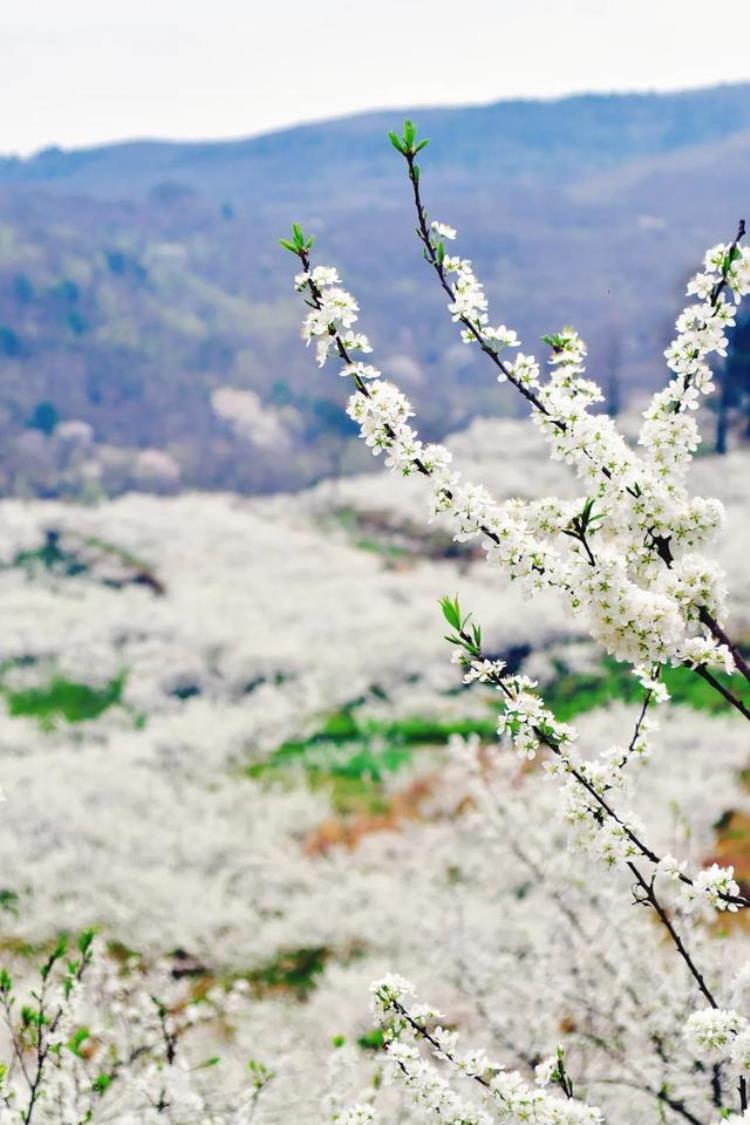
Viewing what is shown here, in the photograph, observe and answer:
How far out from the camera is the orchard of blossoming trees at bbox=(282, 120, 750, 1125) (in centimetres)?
288

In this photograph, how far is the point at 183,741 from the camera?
20656 mm

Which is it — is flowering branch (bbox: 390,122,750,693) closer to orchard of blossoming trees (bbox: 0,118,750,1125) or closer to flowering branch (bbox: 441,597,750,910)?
orchard of blossoming trees (bbox: 0,118,750,1125)

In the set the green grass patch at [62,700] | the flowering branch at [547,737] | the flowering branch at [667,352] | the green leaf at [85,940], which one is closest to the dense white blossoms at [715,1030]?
the flowering branch at [547,737]

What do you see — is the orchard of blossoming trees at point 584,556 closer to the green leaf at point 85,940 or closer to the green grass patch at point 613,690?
the green leaf at point 85,940

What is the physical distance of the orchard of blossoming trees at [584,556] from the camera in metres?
2.88

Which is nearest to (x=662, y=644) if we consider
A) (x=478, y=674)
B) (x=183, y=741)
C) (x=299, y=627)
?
(x=478, y=674)

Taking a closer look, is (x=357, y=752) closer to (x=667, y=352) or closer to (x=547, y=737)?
(x=547, y=737)

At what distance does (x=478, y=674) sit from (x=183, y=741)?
18.6m

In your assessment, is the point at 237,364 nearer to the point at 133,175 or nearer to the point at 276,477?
the point at 276,477

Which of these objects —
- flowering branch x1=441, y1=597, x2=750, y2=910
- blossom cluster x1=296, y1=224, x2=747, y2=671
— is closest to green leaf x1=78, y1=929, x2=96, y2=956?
flowering branch x1=441, y1=597, x2=750, y2=910

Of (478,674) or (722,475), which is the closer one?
(478,674)

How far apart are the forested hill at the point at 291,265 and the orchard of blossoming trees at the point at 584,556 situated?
31.5 m

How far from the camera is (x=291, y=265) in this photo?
317 feet

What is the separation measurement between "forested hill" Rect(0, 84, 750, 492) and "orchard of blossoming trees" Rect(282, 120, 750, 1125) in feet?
103
